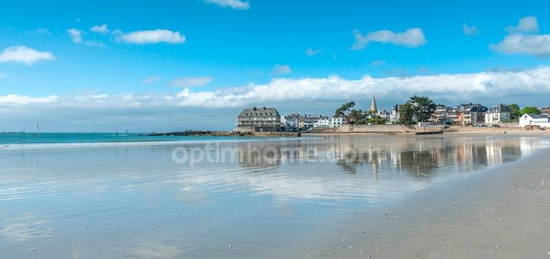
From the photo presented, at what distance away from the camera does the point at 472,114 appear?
181m

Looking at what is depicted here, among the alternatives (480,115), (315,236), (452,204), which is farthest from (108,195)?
(480,115)

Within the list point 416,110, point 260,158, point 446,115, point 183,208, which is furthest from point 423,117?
point 183,208

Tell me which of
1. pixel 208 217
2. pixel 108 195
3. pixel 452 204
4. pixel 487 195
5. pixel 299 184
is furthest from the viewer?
pixel 299 184

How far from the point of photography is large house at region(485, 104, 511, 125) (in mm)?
165625

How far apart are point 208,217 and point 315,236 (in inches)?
116

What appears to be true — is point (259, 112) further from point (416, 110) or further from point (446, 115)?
point (446, 115)

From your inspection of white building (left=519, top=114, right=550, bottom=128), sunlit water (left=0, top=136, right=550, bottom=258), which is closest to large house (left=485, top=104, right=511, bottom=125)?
white building (left=519, top=114, right=550, bottom=128)

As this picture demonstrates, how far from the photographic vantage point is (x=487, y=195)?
1194cm

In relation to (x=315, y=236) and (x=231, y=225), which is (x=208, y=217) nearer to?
(x=231, y=225)

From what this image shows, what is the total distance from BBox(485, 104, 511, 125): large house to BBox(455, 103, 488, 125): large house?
7205 millimetres

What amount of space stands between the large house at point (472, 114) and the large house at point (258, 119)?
76.5 meters

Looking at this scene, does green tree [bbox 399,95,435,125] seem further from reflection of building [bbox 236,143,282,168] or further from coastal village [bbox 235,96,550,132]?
reflection of building [bbox 236,143,282,168]

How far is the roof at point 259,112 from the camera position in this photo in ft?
569

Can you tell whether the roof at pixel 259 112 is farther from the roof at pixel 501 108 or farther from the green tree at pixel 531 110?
the green tree at pixel 531 110
